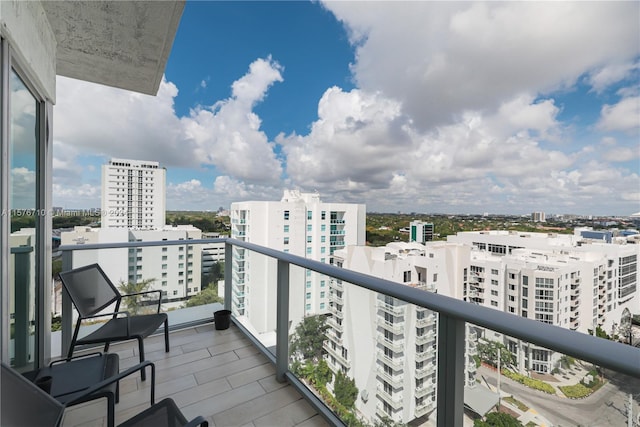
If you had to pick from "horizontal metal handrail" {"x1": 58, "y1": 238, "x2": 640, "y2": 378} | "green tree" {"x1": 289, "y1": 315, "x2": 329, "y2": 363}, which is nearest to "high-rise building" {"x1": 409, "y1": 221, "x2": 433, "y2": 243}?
"green tree" {"x1": 289, "y1": 315, "x2": 329, "y2": 363}

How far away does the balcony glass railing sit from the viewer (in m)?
0.84

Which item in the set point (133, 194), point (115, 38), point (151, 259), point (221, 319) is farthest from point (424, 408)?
point (133, 194)

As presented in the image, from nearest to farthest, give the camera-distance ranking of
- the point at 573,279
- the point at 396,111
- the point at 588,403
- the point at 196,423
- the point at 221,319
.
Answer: the point at 588,403, the point at 196,423, the point at 221,319, the point at 573,279, the point at 396,111

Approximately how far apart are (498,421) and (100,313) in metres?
3.19

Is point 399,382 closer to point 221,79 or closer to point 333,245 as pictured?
point 333,245

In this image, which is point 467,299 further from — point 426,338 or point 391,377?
point 426,338

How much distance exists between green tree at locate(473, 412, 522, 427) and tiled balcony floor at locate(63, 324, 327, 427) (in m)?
1.15

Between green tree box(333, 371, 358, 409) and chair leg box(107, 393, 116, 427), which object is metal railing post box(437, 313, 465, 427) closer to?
green tree box(333, 371, 358, 409)

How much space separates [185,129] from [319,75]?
37.3 feet

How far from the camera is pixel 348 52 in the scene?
2059 cm

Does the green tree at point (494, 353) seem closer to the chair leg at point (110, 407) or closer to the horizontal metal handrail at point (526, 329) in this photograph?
the horizontal metal handrail at point (526, 329)

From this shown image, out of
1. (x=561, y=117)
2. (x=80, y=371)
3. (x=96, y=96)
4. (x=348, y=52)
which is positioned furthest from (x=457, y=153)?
(x=80, y=371)

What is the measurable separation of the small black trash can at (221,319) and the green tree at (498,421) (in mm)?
2824

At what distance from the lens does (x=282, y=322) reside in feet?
7.68
